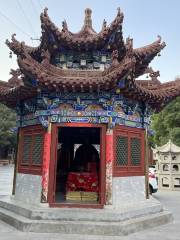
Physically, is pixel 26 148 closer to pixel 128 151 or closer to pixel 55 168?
pixel 55 168

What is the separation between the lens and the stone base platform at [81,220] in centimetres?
739

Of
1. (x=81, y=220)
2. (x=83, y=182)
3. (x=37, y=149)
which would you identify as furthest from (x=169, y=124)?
(x=81, y=220)

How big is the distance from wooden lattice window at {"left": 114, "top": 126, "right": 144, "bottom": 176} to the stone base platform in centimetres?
124

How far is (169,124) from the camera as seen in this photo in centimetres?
3344

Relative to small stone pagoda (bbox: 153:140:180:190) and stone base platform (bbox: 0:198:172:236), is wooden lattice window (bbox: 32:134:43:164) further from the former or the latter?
small stone pagoda (bbox: 153:140:180:190)

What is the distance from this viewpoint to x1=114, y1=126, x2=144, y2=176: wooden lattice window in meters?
8.88

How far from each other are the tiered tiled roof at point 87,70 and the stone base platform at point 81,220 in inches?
140

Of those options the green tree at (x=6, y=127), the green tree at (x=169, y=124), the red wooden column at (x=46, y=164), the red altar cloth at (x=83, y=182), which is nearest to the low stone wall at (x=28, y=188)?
the red wooden column at (x=46, y=164)

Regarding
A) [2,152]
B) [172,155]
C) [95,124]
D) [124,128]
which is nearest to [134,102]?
[124,128]

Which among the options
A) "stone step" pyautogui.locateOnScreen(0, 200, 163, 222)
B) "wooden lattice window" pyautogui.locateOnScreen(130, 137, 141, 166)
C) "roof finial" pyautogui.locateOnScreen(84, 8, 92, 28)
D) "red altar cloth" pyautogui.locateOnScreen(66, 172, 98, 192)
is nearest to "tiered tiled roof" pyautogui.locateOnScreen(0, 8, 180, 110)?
"roof finial" pyautogui.locateOnScreen(84, 8, 92, 28)

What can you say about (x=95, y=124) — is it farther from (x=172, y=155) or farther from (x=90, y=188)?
(x=172, y=155)

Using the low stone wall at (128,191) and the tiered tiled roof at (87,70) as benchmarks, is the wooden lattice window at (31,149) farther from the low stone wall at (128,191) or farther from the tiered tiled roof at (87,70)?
the low stone wall at (128,191)

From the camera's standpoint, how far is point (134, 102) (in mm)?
9641

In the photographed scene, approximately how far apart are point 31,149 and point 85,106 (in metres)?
2.48
